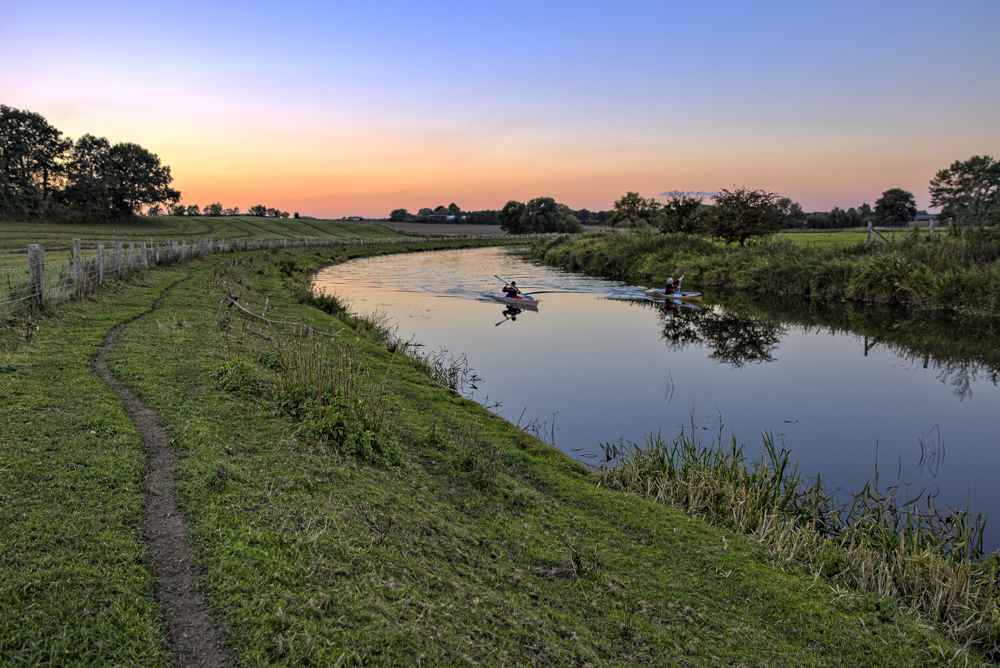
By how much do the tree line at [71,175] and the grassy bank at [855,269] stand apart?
226 feet

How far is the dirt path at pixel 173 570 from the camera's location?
349 cm

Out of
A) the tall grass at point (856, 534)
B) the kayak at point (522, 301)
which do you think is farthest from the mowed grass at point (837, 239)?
the tall grass at point (856, 534)

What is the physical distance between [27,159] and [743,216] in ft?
261

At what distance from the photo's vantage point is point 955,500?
785cm

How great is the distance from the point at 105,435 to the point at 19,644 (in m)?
3.30

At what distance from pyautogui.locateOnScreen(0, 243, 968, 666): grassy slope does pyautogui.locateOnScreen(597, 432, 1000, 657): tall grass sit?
444 millimetres

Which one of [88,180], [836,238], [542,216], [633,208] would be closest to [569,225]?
[542,216]

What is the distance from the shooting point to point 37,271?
12000mm

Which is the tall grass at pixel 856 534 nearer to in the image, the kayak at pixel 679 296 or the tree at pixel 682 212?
the kayak at pixel 679 296

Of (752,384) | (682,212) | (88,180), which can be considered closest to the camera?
(752,384)

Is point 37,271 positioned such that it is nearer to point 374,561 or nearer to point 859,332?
point 374,561

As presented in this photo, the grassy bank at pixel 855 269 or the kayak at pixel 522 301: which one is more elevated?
the grassy bank at pixel 855 269

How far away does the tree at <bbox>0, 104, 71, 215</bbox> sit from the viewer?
219ft

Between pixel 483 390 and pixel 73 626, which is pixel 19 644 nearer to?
pixel 73 626
